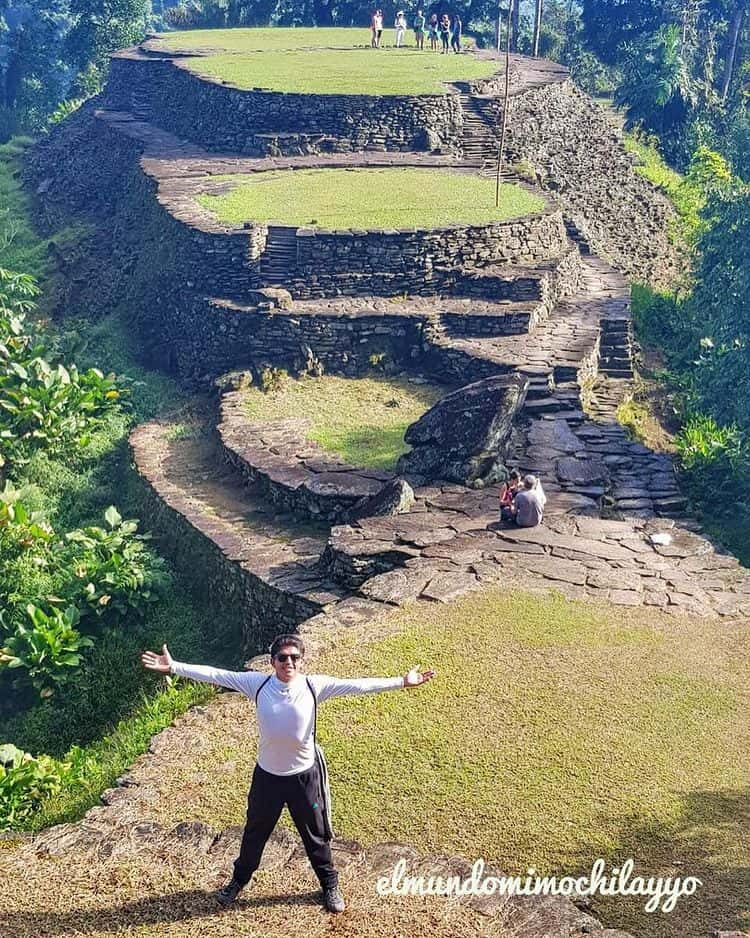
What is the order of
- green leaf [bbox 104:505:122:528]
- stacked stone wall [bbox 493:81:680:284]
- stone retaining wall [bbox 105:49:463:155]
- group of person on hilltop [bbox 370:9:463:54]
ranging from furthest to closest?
group of person on hilltop [bbox 370:9:463:54], stacked stone wall [bbox 493:81:680:284], stone retaining wall [bbox 105:49:463:155], green leaf [bbox 104:505:122:528]

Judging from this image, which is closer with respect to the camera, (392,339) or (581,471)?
(581,471)

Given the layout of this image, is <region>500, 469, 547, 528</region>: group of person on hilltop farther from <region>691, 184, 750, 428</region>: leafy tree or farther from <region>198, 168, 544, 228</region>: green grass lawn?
<region>198, 168, 544, 228</region>: green grass lawn

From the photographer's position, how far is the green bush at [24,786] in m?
9.58

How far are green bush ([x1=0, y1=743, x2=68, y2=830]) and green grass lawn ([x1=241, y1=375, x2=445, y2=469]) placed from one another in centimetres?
641

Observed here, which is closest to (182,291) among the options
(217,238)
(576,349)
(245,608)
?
(217,238)

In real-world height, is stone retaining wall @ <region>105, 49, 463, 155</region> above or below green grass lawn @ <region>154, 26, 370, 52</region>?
below

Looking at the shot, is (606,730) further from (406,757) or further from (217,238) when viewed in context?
(217,238)

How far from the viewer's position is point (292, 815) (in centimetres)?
639

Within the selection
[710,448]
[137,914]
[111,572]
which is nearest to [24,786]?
[137,914]

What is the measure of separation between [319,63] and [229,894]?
28219mm

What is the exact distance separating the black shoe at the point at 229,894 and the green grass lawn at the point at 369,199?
15487 millimetres

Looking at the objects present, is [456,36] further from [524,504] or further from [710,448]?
[524,504]

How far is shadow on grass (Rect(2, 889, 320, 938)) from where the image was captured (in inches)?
252

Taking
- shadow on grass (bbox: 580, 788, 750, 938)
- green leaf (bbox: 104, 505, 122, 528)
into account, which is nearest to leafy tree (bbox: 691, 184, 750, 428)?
green leaf (bbox: 104, 505, 122, 528)
